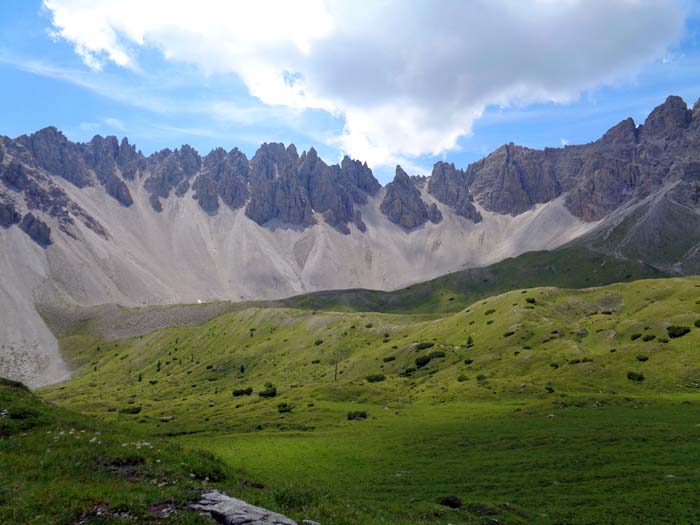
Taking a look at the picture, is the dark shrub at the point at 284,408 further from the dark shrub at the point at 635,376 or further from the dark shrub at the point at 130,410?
the dark shrub at the point at 635,376

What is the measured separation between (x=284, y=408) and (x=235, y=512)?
2445 inches

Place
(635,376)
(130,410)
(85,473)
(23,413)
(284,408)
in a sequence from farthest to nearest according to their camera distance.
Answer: (130,410) → (284,408) → (635,376) → (23,413) → (85,473)

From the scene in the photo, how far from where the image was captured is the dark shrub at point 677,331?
82625mm

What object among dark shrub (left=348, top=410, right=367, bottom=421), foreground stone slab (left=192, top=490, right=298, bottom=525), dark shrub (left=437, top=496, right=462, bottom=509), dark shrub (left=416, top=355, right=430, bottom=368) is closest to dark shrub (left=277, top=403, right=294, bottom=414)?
dark shrub (left=348, top=410, right=367, bottom=421)

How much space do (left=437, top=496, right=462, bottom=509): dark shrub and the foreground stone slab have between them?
672 inches

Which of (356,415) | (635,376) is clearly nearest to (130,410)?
(356,415)

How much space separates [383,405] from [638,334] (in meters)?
48.6

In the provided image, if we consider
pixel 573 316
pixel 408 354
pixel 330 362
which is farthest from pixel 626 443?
pixel 330 362

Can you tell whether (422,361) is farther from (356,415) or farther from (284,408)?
(356,415)

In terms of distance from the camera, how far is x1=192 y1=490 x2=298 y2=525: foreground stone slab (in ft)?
52.3

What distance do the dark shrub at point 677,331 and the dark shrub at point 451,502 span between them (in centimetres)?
6984

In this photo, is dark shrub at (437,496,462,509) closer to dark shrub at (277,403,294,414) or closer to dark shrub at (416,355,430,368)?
dark shrub at (277,403,294,414)

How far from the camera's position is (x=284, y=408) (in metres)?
76.8

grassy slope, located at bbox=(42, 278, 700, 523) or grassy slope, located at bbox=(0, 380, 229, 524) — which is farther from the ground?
grassy slope, located at bbox=(0, 380, 229, 524)
